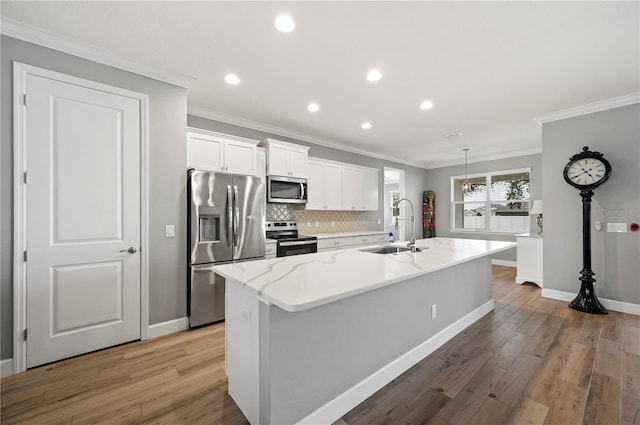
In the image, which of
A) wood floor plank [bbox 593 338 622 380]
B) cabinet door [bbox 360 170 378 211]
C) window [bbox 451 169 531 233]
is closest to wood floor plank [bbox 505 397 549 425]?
wood floor plank [bbox 593 338 622 380]

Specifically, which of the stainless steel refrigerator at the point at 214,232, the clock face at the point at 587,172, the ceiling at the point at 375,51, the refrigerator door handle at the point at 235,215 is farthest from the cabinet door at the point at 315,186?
the clock face at the point at 587,172

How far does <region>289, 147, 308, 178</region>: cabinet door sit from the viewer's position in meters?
4.30

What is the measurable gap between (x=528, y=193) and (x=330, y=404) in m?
6.63

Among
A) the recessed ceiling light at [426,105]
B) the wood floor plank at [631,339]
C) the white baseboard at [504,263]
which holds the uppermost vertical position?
the recessed ceiling light at [426,105]

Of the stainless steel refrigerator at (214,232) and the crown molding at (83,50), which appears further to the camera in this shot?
the stainless steel refrigerator at (214,232)

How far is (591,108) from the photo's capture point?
3549 millimetres

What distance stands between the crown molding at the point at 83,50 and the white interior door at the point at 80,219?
0.28m

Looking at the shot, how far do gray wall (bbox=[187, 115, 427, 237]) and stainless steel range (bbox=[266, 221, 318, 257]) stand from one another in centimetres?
141

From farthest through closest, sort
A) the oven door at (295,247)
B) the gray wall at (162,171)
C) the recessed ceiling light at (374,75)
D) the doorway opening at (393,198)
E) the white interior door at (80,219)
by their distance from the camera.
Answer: the doorway opening at (393,198), the oven door at (295,247), the recessed ceiling light at (374,75), the gray wall at (162,171), the white interior door at (80,219)

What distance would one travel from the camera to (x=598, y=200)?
353cm

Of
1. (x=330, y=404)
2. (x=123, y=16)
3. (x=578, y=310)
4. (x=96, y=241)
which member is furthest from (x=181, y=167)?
(x=578, y=310)

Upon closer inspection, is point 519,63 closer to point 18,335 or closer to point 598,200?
point 598,200

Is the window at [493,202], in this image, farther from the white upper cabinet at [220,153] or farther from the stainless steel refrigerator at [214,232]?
the stainless steel refrigerator at [214,232]

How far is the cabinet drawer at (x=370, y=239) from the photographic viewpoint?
495 cm
